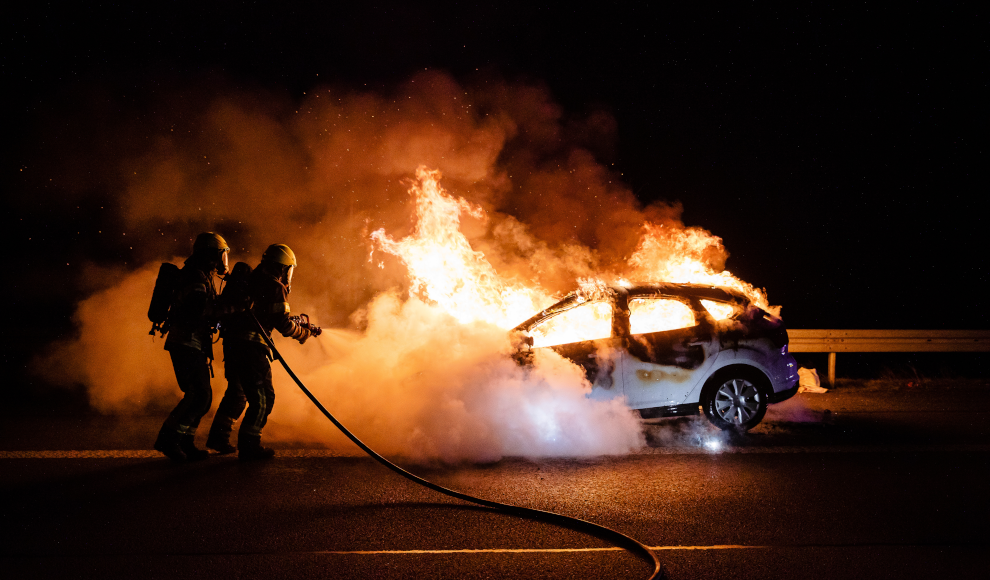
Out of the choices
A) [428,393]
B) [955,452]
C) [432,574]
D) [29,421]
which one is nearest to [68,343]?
[29,421]

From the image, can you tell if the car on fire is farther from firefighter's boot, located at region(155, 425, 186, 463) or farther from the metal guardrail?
the metal guardrail

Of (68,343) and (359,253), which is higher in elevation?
(359,253)

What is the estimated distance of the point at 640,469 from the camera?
5.07 metres

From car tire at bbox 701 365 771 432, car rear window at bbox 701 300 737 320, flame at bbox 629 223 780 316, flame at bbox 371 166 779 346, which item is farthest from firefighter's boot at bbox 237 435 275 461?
flame at bbox 629 223 780 316

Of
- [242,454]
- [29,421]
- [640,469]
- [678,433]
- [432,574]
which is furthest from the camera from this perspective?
[29,421]

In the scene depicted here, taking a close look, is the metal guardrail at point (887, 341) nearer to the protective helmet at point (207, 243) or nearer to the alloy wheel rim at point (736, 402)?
the alloy wheel rim at point (736, 402)

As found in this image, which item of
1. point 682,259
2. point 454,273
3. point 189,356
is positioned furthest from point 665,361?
point 189,356

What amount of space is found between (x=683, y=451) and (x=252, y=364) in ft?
13.2

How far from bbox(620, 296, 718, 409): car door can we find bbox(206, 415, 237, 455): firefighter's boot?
381cm

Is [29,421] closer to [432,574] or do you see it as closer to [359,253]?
[359,253]

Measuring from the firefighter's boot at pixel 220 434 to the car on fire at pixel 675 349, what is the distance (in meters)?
2.81

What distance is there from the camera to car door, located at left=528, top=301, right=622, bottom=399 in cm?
609

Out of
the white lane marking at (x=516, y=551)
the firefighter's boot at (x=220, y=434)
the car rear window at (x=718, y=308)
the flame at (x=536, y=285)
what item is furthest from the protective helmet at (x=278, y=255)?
the car rear window at (x=718, y=308)

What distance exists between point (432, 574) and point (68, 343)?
26.2 ft
